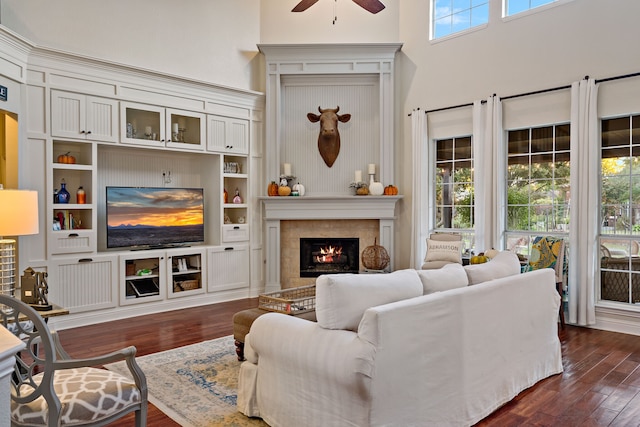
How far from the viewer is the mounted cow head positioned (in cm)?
696

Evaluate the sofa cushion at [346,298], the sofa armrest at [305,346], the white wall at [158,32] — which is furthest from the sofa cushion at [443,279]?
the white wall at [158,32]

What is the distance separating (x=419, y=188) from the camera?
6.70m

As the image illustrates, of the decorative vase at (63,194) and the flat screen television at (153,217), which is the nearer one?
the decorative vase at (63,194)

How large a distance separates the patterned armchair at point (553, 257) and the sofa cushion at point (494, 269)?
6.36ft

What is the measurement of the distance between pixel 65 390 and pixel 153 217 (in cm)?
408

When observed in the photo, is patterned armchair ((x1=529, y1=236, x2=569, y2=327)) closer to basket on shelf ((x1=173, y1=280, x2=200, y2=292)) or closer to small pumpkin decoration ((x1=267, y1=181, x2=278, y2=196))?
small pumpkin decoration ((x1=267, y1=181, x2=278, y2=196))

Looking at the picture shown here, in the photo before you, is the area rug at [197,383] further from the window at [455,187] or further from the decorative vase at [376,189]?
the window at [455,187]

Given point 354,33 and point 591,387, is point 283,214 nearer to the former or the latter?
point 354,33

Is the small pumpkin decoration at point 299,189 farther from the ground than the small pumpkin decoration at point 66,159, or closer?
closer

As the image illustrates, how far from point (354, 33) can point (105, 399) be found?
253 inches

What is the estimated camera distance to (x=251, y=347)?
111 inches

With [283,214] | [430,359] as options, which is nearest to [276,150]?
[283,214]

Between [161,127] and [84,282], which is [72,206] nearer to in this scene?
[84,282]

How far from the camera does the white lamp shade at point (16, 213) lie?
3113mm
